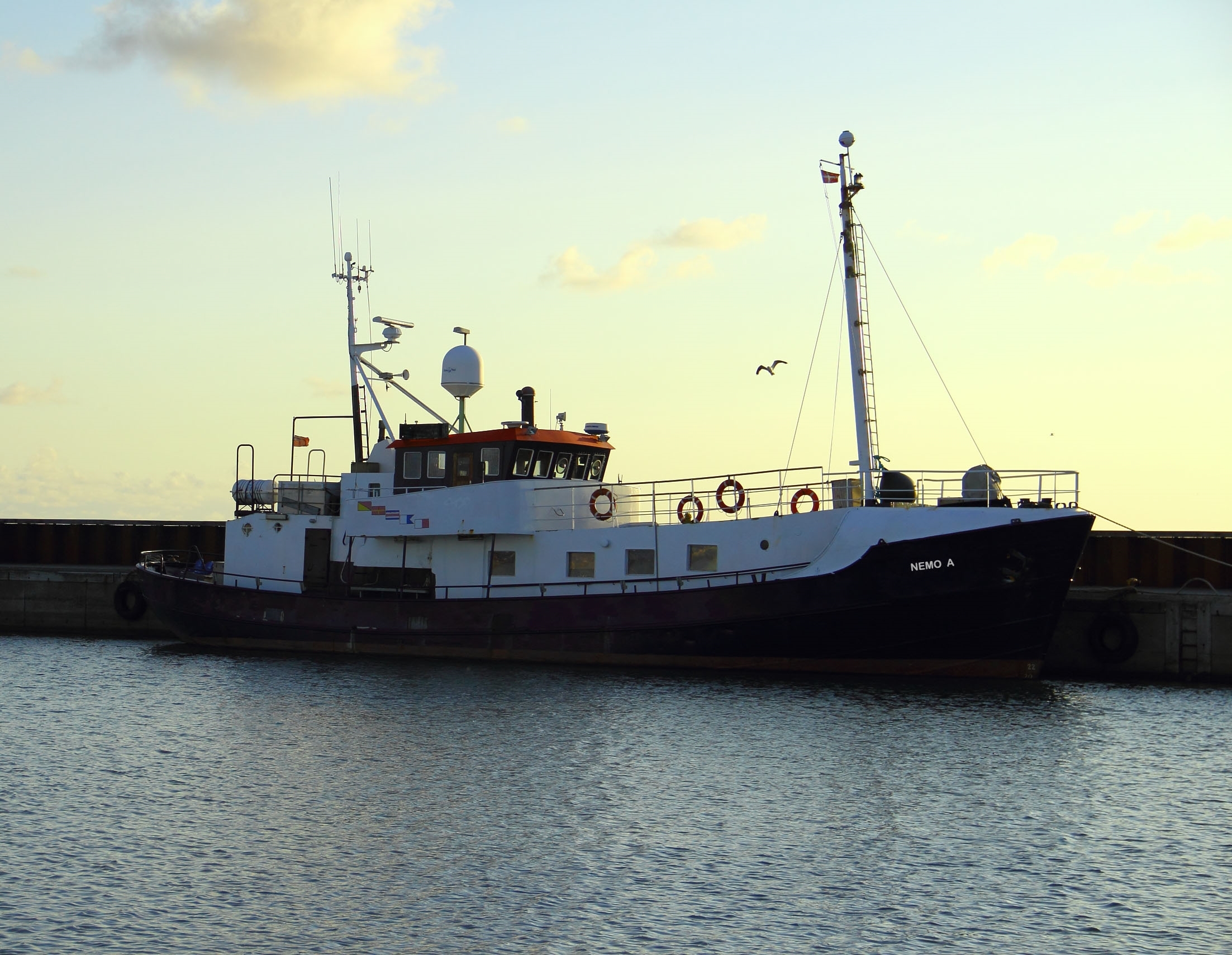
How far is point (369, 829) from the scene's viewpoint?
46.4 feet

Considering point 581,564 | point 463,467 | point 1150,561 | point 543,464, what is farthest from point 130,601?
point 1150,561

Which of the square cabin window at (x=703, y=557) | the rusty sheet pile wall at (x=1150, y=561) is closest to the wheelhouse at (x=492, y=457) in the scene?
the square cabin window at (x=703, y=557)

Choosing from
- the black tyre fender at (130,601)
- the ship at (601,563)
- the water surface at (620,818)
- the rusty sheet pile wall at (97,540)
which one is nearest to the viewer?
the water surface at (620,818)

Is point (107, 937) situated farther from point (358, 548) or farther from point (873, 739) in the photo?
point (358, 548)

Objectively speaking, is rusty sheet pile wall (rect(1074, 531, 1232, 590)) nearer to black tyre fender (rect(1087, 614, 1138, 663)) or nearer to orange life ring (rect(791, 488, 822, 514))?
black tyre fender (rect(1087, 614, 1138, 663))

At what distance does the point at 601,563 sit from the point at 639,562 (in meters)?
0.80

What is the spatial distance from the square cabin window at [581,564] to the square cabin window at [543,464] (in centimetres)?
207

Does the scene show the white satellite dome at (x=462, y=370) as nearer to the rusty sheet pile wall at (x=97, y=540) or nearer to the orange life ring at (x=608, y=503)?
the orange life ring at (x=608, y=503)

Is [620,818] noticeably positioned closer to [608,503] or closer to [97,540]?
[608,503]

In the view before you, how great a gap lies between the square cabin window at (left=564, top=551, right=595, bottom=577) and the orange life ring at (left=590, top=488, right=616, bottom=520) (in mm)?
870

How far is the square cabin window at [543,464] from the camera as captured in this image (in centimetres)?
2644

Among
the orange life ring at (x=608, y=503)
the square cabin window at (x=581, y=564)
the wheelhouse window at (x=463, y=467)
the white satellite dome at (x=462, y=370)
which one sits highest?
the white satellite dome at (x=462, y=370)

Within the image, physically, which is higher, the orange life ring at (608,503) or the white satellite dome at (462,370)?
the white satellite dome at (462,370)

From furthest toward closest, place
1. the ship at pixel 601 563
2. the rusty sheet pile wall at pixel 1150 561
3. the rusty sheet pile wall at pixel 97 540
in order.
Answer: the rusty sheet pile wall at pixel 97 540, the rusty sheet pile wall at pixel 1150 561, the ship at pixel 601 563
